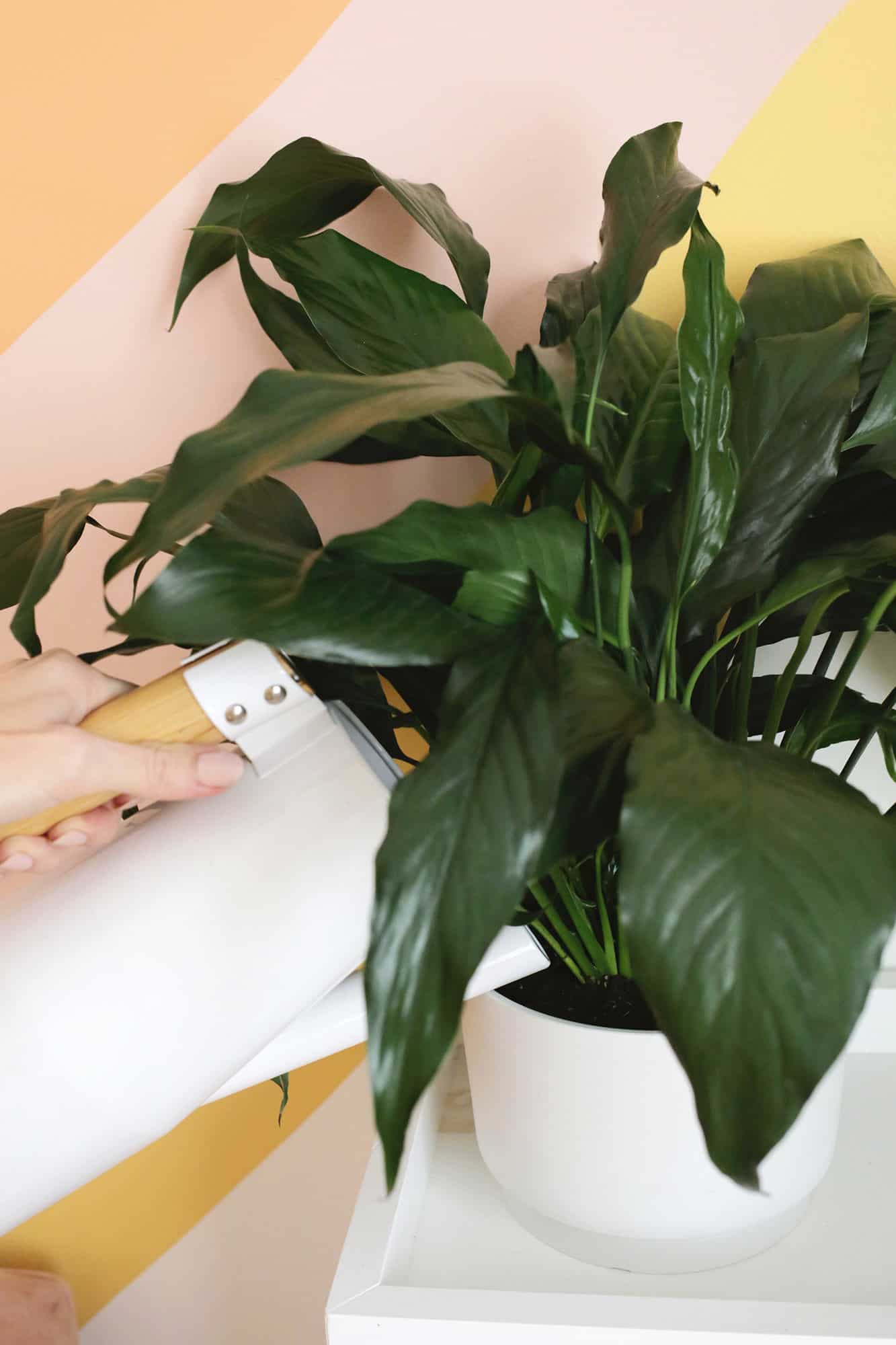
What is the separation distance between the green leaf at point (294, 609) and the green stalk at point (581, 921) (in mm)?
221

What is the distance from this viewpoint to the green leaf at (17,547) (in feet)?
2.23

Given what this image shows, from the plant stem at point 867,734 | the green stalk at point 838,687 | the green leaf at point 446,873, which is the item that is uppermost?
the green leaf at point 446,873

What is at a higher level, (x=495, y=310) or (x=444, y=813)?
(x=495, y=310)

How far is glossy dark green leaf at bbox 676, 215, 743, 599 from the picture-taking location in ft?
1.80

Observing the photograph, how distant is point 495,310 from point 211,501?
616mm

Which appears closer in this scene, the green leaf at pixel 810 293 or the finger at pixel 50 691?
the finger at pixel 50 691

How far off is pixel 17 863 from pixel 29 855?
27mm

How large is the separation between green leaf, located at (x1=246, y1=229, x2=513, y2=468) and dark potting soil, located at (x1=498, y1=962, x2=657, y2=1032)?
0.37 meters

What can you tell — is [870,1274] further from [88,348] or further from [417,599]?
[88,348]

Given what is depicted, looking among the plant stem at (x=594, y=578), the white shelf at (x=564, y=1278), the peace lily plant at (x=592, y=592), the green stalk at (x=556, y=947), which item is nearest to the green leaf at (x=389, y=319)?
the peace lily plant at (x=592, y=592)

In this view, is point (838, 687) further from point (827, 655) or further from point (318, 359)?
point (318, 359)

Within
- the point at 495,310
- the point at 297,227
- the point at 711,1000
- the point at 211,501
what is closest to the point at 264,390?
the point at 211,501

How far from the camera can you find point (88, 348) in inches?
37.1

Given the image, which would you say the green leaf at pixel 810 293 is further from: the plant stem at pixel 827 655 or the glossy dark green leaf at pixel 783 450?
the plant stem at pixel 827 655
